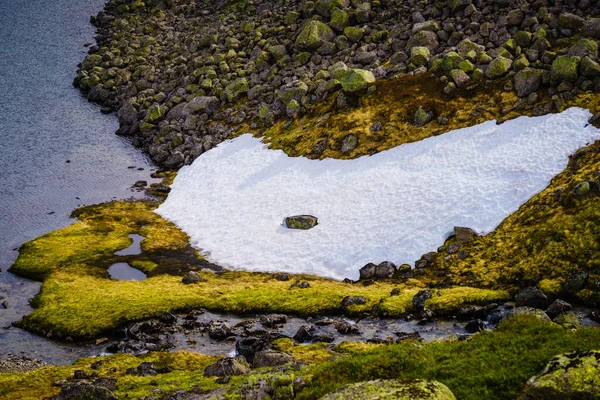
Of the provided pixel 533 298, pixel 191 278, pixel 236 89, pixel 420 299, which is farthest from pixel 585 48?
pixel 236 89

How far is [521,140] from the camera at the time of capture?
4688cm

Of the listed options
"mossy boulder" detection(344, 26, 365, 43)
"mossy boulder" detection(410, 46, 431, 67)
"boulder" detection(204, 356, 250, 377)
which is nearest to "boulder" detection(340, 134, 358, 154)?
"mossy boulder" detection(410, 46, 431, 67)

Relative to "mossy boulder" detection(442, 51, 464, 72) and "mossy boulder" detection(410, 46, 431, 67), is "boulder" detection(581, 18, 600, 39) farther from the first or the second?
"mossy boulder" detection(410, 46, 431, 67)

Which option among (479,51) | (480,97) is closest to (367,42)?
(479,51)

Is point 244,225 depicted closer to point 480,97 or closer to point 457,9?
point 480,97

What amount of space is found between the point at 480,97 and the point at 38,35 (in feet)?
291

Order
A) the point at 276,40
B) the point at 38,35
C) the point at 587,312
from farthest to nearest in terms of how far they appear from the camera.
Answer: the point at 38,35 < the point at 276,40 < the point at 587,312

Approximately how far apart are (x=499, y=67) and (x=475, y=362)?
41.2 m

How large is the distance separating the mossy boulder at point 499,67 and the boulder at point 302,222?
80.1 ft

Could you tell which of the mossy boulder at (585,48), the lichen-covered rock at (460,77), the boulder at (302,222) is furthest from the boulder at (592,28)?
the boulder at (302,222)

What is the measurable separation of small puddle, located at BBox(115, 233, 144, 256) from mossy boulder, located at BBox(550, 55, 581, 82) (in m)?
42.4

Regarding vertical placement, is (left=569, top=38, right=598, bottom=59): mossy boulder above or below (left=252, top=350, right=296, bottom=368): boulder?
above

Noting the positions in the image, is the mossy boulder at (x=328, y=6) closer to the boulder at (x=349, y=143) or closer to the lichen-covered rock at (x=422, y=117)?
the boulder at (x=349, y=143)

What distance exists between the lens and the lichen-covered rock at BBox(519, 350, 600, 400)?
617 inches
